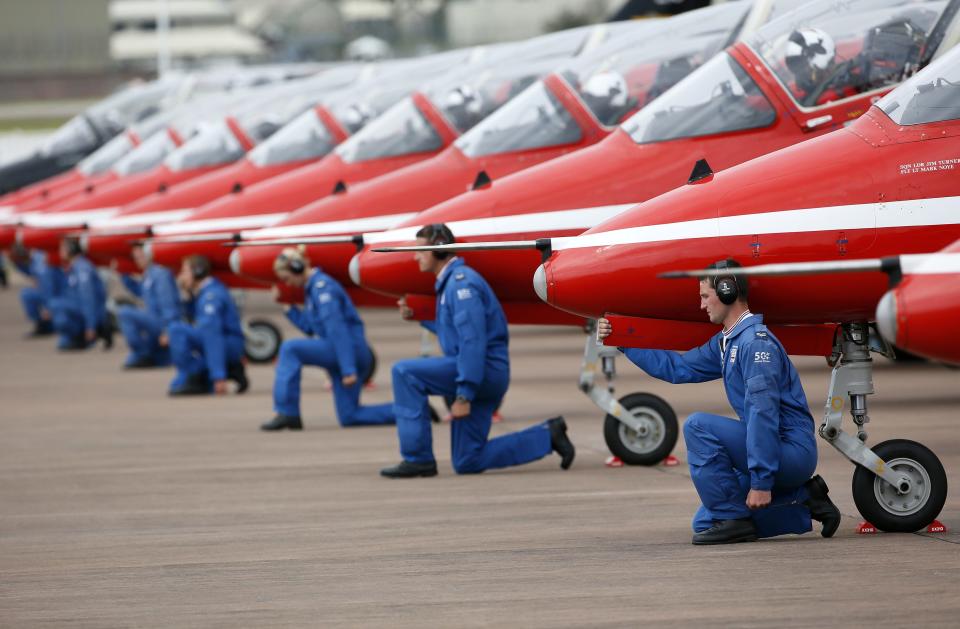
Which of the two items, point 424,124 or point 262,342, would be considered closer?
point 424,124

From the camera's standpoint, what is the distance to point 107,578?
718cm

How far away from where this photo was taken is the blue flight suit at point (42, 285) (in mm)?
23250

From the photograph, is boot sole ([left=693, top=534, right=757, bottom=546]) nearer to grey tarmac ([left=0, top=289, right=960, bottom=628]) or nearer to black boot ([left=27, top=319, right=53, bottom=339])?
grey tarmac ([left=0, top=289, right=960, bottom=628])

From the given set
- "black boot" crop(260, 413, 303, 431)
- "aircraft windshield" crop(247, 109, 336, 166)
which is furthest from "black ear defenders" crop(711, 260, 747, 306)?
"aircraft windshield" crop(247, 109, 336, 166)

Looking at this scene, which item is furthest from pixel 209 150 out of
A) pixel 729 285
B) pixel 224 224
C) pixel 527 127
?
pixel 729 285

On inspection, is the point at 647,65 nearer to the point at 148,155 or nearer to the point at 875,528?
the point at 875,528

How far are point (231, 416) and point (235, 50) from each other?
76.7 m

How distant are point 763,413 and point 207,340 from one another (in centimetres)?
909

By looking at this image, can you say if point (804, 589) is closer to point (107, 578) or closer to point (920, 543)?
point (920, 543)

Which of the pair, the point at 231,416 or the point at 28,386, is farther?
the point at 28,386

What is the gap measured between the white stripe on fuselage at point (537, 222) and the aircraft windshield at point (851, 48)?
1309 mm

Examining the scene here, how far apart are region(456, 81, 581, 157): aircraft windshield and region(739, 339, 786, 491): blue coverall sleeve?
512 cm

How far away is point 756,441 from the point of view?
7039 millimetres

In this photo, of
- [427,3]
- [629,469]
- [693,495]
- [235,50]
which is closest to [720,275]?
[693,495]
